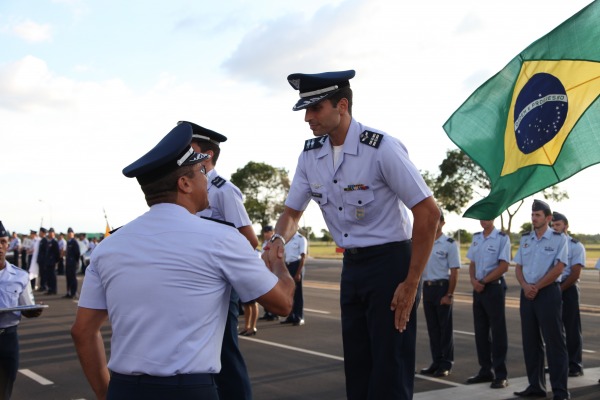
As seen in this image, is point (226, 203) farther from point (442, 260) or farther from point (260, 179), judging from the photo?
point (260, 179)

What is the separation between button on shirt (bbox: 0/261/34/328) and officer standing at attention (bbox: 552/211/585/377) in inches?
242

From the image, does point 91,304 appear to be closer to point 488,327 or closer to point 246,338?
point 488,327

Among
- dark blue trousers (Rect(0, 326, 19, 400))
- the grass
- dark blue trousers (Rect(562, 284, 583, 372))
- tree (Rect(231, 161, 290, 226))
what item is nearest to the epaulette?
dark blue trousers (Rect(0, 326, 19, 400))

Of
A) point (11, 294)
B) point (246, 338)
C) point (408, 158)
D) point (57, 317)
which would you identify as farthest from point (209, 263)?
point (57, 317)

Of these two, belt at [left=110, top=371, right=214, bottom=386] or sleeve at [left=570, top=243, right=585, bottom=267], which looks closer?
belt at [left=110, top=371, right=214, bottom=386]

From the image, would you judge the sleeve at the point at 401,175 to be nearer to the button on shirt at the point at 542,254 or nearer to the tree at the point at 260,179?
the button on shirt at the point at 542,254

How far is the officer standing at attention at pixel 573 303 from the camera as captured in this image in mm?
8461

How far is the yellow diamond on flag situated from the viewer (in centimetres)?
411

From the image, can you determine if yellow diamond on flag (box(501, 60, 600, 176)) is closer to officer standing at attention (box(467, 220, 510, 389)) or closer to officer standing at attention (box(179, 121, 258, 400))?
officer standing at attention (box(179, 121, 258, 400))

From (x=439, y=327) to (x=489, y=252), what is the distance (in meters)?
1.22

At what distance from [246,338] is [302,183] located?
27.1ft

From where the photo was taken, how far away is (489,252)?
843 cm

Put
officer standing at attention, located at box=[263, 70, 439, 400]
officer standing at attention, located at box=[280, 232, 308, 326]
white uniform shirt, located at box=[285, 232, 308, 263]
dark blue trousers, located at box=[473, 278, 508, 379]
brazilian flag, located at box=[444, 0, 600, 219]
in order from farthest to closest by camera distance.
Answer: white uniform shirt, located at box=[285, 232, 308, 263], officer standing at attention, located at box=[280, 232, 308, 326], dark blue trousers, located at box=[473, 278, 508, 379], brazilian flag, located at box=[444, 0, 600, 219], officer standing at attention, located at box=[263, 70, 439, 400]

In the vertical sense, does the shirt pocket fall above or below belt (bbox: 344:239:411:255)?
above
